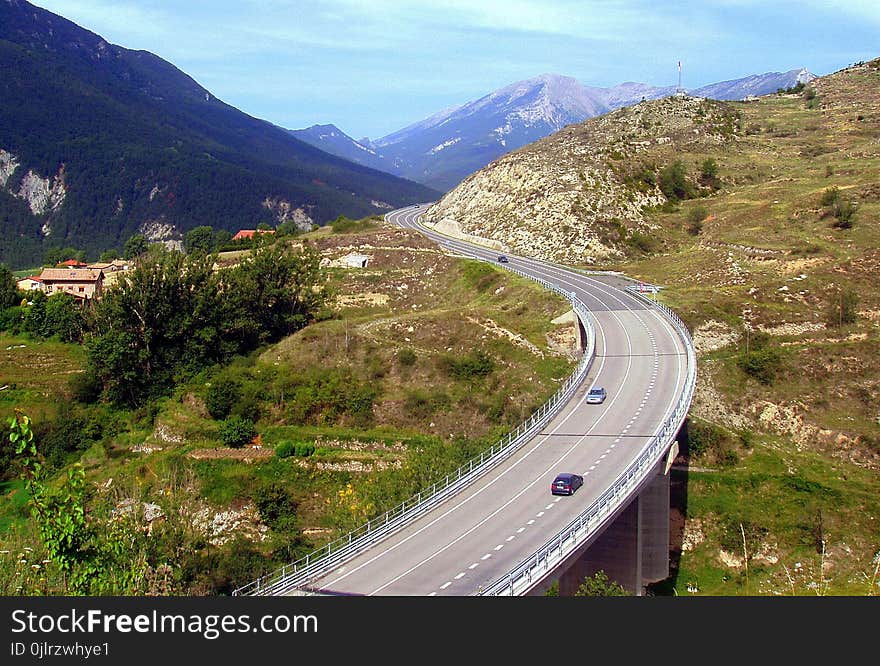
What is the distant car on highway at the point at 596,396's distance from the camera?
46906 mm

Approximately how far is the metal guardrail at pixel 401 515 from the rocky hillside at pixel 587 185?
1826 inches

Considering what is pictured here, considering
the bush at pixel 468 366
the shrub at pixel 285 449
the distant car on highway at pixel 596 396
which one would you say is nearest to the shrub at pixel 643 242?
Answer: the bush at pixel 468 366

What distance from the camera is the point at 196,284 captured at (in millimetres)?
68250

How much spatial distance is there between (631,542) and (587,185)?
81098 millimetres

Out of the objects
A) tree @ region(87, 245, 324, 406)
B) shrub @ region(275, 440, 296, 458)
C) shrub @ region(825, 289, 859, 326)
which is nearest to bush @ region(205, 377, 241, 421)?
tree @ region(87, 245, 324, 406)

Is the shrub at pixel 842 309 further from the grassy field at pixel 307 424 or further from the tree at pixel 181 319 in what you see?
the tree at pixel 181 319

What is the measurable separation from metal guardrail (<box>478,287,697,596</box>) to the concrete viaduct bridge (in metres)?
0.06

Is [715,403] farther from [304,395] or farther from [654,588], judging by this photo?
[304,395]

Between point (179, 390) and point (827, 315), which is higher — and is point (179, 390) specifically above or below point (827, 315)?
below

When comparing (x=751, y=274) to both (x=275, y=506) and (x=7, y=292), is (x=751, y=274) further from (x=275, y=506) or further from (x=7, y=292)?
(x=7, y=292)

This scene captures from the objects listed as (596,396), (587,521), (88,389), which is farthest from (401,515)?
(88,389)

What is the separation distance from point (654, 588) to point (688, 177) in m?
86.2

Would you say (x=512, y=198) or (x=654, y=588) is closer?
(x=654, y=588)

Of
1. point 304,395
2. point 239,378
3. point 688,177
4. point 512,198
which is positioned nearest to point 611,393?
point 304,395
